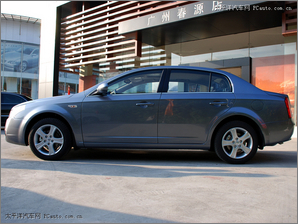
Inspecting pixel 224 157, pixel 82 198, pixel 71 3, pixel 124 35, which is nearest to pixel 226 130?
pixel 224 157

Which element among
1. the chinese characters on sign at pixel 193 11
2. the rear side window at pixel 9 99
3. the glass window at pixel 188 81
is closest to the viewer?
the glass window at pixel 188 81

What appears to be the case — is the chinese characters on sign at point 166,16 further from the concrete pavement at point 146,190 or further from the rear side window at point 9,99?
the concrete pavement at point 146,190

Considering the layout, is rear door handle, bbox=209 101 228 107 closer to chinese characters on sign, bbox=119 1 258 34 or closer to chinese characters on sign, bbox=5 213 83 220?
chinese characters on sign, bbox=5 213 83 220

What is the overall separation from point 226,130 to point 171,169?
1.07 meters

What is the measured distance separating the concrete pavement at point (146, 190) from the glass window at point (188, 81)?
119 centimetres

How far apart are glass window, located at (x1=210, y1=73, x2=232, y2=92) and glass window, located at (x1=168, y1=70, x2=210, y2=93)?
0.09m

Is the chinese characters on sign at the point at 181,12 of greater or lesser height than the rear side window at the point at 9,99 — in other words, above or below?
above

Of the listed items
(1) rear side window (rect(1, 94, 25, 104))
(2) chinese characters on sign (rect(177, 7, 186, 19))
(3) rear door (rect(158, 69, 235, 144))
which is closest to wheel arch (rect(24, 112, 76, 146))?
(3) rear door (rect(158, 69, 235, 144))

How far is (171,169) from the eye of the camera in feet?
12.5

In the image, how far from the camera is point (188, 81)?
4.39 metres

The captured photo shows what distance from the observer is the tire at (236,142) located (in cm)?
412

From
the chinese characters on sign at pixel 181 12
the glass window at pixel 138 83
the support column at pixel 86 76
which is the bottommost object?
the glass window at pixel 138 83

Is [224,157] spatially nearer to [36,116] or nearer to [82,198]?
[82,198]

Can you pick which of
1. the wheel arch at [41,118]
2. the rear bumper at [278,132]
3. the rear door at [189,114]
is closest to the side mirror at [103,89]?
the wheel arch at [41,118]
